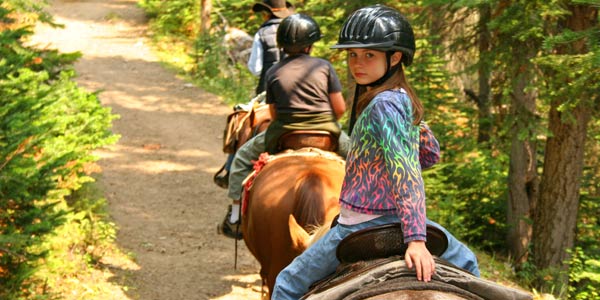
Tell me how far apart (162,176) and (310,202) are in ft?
28.9

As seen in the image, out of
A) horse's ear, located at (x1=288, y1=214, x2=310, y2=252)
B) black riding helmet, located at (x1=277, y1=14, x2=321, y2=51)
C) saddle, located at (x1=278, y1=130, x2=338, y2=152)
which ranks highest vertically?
black riding helmet, located at (x1=277, y1=14, x2=321, y2=51)

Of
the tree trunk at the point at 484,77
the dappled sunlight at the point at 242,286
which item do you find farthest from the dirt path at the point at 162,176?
the tree trunk at the point at 484,77

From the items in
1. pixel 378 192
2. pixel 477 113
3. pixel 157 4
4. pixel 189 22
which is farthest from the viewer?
pixel 157 4

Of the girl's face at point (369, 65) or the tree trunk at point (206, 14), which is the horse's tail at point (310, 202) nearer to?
the girl's face at point (369, 65)

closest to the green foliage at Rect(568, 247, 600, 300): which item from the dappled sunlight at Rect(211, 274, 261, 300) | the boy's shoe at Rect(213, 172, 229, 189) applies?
the dappled sunlight at Rect(211, 274, 261, 300)

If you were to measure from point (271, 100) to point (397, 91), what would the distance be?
3.57 m

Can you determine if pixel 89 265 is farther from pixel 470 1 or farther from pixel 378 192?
pixel 378 192

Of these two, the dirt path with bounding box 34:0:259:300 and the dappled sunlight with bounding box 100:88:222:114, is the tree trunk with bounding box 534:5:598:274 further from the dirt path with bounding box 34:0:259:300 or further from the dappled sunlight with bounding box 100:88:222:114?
the dappled sunlight with bounding box 100:88:222:114

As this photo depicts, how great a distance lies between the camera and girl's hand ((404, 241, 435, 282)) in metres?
3.34

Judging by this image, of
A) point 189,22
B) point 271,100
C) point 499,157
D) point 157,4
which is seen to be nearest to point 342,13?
point 499,157

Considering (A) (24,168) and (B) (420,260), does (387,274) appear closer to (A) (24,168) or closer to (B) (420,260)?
(B) (420,260)

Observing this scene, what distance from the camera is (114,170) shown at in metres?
14.1

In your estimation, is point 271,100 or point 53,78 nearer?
point 271,100

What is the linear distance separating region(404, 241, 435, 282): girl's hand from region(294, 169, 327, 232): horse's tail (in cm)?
210
